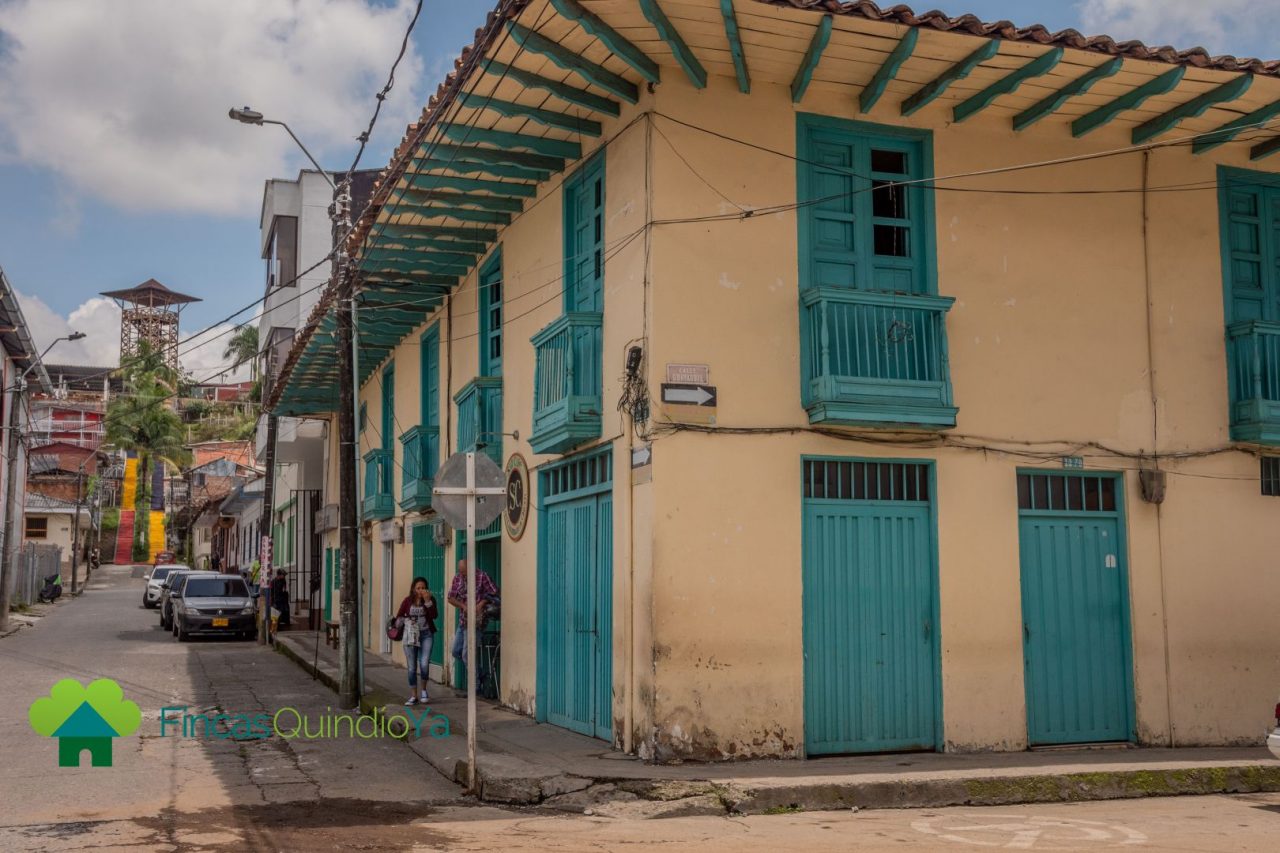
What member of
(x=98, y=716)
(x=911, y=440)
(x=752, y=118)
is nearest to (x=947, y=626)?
(x=911, y=440)

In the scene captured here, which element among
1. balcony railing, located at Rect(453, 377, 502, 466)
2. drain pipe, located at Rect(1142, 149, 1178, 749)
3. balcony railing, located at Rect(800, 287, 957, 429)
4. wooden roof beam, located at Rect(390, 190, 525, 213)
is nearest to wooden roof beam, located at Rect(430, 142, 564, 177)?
wooden roof beam, located at Rect(390, 190, 525, 213)

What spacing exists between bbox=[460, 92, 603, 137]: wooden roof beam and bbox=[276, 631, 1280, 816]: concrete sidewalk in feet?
18.0

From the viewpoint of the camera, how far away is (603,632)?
1117 cm

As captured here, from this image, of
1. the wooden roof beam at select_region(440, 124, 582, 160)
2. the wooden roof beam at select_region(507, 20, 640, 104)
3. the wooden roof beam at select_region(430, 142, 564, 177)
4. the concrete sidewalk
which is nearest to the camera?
the concrete sidewalk

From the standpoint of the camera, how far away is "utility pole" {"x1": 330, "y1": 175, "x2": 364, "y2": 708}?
1472 cm

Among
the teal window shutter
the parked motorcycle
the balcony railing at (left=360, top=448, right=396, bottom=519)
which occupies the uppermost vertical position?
the teal window shutter

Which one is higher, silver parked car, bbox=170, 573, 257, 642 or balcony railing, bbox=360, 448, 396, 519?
balcony railing, bbox=360, 448, 396, 519

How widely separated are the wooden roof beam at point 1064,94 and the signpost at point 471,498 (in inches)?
226

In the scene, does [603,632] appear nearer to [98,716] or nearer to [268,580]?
[98,716]

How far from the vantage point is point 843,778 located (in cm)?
893

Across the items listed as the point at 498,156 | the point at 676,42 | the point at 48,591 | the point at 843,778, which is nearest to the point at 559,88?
the point at 676,42

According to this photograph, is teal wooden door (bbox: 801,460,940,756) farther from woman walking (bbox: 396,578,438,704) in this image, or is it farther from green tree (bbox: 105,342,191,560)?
green tree (bbox: 105,342,191,560)

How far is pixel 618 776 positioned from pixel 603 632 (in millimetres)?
2317

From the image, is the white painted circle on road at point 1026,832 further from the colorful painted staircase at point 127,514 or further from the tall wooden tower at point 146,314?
the tall wooden tower at point 146,314
